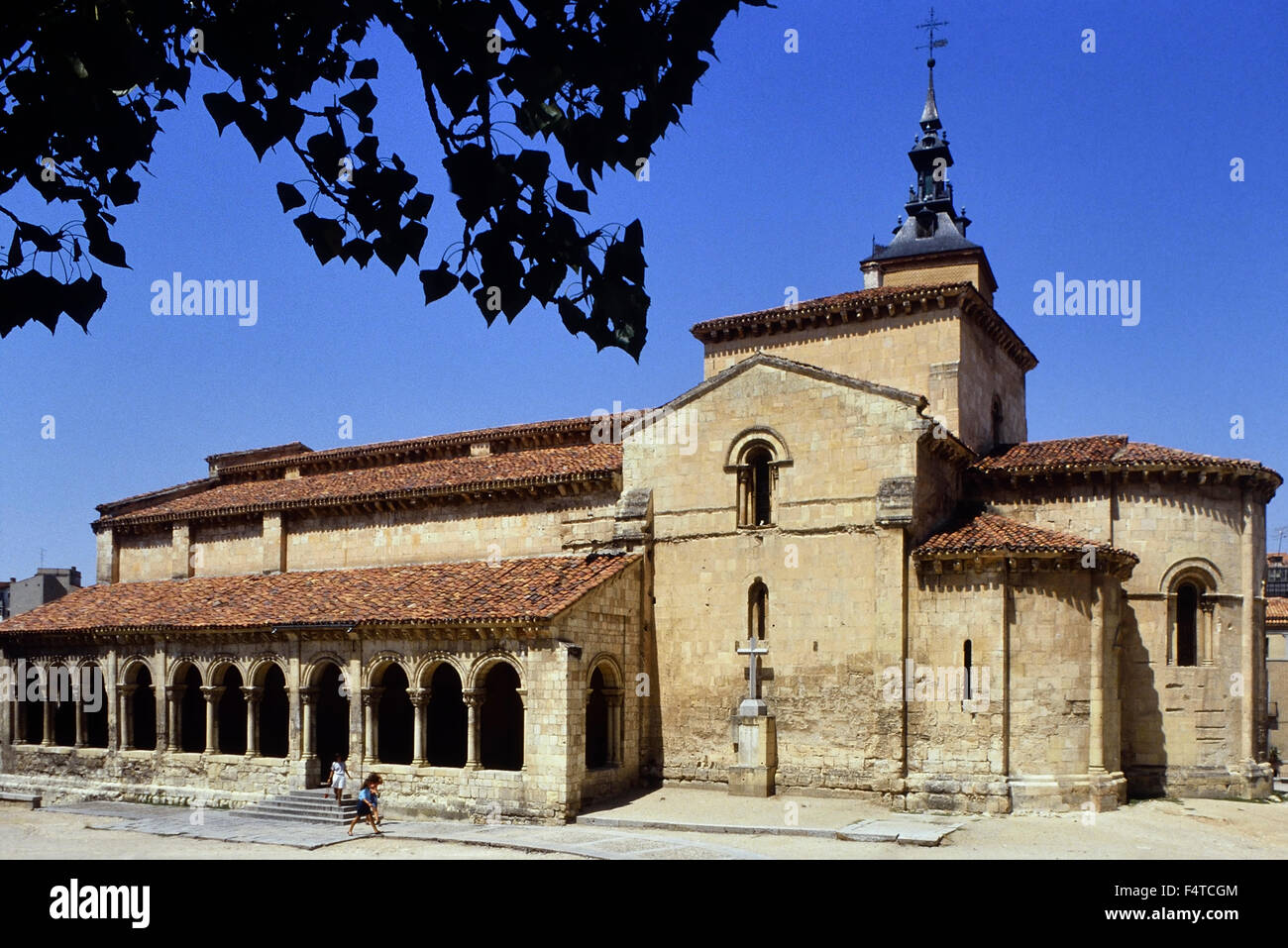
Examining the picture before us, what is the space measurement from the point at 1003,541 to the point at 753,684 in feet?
18.7

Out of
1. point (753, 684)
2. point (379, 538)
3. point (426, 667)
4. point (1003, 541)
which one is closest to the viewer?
point (1003, 541)

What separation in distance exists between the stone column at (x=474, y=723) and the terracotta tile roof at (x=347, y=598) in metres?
1.60

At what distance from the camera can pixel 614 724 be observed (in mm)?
25391

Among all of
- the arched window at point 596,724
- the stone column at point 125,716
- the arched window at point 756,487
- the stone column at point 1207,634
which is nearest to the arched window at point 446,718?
the arched window at point 596,724

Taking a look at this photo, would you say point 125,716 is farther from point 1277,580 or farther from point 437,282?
point 1277,580

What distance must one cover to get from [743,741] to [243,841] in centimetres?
978

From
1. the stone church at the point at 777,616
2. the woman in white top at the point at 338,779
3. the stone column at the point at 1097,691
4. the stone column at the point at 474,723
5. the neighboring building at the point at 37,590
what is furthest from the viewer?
the neighboring building at the point at 37,590

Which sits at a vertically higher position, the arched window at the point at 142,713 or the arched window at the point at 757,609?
the arched window at the point at 757,609

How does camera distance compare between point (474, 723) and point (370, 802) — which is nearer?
point (370, 802)

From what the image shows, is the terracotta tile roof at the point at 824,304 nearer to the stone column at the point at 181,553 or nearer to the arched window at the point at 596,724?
the arched window at the point at 596,724

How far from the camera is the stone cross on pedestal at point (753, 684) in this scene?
24125 mm

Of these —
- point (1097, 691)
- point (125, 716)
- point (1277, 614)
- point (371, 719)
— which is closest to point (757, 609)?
point (1097, 691)
